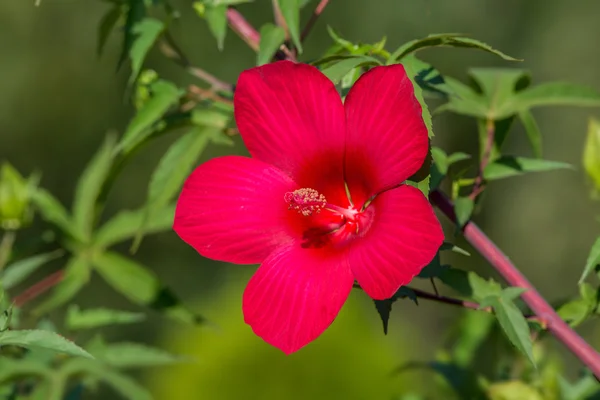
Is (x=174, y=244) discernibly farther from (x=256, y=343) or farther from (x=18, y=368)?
(x=18, y=368)

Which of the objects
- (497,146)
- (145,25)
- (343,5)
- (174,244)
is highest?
(145,25)

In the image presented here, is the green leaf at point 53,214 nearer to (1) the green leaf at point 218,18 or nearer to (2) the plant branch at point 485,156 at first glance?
(1) the green leaf at point 218,18

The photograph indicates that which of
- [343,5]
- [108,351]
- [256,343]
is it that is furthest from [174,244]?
[108,351]

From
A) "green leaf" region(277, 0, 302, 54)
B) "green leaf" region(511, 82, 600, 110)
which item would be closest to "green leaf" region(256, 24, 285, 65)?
"green leaf" region(277, 0, 302, 54)

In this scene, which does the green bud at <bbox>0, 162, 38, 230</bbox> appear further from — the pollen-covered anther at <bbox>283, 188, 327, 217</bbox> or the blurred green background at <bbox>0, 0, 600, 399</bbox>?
the blurred green background at <bbox>0, 0, 600, 399</bbox>

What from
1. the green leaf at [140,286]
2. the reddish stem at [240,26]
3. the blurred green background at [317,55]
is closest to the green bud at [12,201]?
the green leaf at [140,286]

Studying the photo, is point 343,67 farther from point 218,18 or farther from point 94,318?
point 94,318

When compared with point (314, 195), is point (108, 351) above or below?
below
